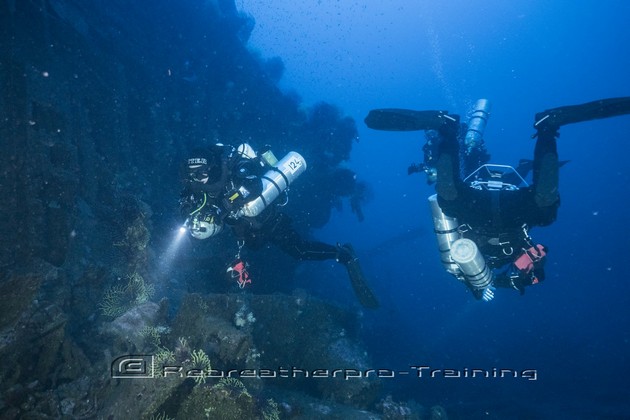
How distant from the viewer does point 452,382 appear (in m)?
17.8

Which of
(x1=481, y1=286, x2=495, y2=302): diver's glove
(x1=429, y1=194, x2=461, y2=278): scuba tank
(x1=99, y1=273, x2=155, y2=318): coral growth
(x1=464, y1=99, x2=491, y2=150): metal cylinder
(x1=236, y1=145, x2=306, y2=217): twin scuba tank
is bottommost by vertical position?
(x1=99, y1=273, x2=155, y2=318): coral growth

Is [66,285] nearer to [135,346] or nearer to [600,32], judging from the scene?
[135,346]

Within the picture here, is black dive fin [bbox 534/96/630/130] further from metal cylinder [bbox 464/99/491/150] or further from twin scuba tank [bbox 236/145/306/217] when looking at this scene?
twin scuba tank [bbox 236/145/306/217]

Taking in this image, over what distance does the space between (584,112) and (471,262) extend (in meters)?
2.60

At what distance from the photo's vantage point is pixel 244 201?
241 inches

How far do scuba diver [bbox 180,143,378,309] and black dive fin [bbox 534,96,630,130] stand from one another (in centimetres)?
447

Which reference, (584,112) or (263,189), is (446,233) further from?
(263,189)

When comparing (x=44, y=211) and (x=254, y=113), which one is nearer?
(x=44, y=211)

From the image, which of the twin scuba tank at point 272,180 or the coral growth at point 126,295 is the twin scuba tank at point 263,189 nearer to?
the twin scuba tank at point 272,180

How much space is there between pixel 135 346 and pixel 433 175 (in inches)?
282

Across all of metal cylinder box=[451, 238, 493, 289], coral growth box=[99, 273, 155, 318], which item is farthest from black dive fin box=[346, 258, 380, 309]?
coral growth box=[99, 273, 155, 318]

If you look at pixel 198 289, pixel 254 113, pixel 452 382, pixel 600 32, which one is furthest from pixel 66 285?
pixel 600 32

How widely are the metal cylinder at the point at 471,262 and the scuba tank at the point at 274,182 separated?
3450mm

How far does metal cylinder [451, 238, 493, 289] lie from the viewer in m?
5.24
